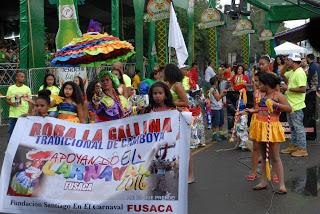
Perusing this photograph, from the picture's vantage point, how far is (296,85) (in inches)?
337

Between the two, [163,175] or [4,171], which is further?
[4,171]

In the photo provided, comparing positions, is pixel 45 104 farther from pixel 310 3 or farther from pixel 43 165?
pixel 310 3

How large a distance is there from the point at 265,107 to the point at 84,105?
2.38 metres

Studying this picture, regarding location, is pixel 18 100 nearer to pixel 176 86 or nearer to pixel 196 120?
pixel 196 120

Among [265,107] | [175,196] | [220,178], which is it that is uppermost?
[265,107]

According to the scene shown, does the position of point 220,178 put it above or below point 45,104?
below

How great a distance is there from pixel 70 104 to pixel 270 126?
2.60 meters

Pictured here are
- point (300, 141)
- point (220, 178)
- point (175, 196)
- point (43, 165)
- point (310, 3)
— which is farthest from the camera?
point (300, 141)

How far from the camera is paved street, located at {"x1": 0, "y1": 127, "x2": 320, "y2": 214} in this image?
18.5 feet

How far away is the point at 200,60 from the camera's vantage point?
51125 mm

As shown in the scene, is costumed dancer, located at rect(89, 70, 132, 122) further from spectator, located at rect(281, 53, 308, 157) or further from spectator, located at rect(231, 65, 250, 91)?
spectator, located at rect(231, 65, 250, 91)

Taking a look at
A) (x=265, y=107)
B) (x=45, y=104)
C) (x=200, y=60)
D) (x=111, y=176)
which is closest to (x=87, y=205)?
(x=111, y=176)

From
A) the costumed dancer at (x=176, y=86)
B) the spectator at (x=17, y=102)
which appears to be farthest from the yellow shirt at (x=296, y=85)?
the spectator at (x=17, y=102)

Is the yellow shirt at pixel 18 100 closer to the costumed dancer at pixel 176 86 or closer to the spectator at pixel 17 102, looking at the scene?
the spectator at pixel 17 102
